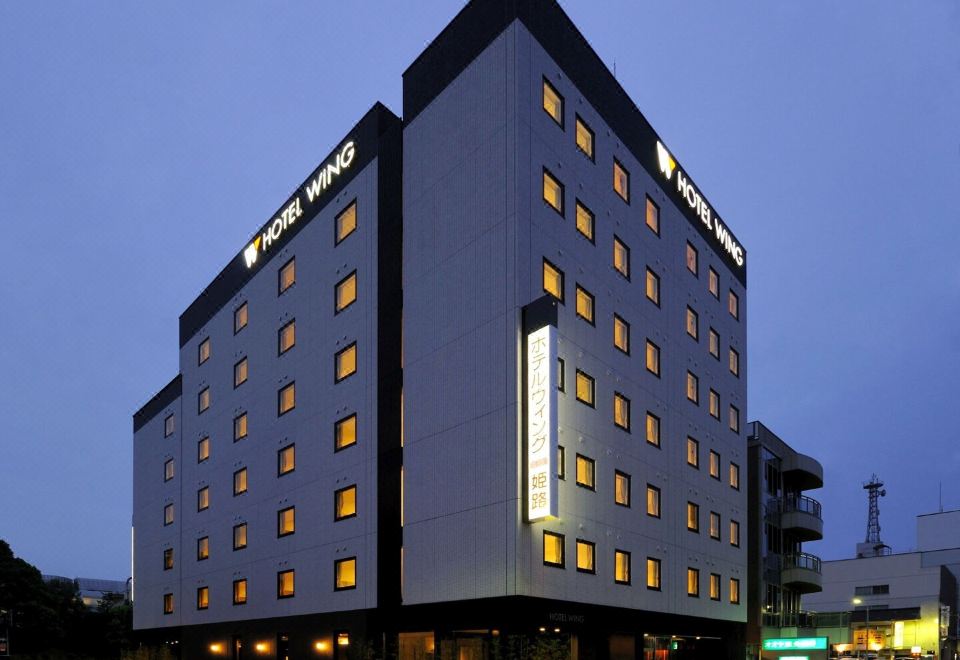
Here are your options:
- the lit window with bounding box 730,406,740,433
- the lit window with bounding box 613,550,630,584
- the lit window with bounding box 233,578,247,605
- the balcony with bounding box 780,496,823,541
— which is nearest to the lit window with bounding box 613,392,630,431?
the lit window with bounding box 613,550,630,584

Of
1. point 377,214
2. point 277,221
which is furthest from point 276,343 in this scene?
point 377,214

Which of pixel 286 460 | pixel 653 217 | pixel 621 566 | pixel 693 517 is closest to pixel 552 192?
pixel 653 217

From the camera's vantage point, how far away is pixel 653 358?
48.7 meters

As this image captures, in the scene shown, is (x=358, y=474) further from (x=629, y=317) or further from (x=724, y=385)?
(x=724, y=385)

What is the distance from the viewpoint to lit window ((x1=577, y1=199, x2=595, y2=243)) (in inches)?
1655

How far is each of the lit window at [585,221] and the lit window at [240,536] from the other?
27780 mm

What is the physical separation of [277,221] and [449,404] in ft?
75.8

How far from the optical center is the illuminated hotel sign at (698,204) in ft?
173

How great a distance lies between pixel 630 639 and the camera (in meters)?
43.5

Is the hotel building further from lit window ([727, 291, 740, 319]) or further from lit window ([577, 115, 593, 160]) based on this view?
lit window ([727, 291, 740, 319])

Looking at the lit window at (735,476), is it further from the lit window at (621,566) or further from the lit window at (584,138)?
the lit window at (584,138)

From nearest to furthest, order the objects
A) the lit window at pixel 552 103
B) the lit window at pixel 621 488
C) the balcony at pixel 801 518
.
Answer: the lit window at pixel 552 103 < the lit window at pixel 621 488 < the balcony at pixel 801 518

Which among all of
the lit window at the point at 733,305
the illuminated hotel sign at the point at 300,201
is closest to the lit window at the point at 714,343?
the lit window at the point at 733,305

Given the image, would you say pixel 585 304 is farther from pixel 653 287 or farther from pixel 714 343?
pixel 714 343
